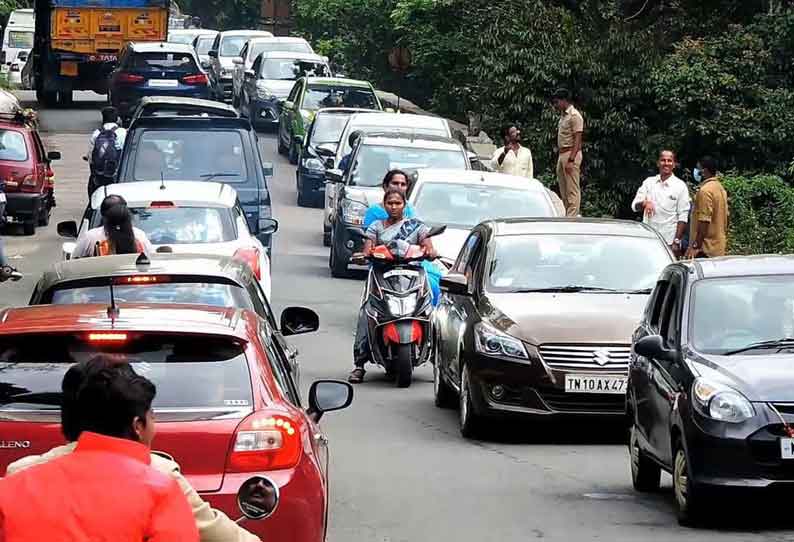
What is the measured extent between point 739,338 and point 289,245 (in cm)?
1829

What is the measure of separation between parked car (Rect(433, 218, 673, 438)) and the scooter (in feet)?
1.88

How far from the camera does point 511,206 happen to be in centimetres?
2055

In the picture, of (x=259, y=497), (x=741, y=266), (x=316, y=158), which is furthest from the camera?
(x=316, y=158)

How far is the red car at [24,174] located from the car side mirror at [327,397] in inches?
817

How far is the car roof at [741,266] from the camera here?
11087mm

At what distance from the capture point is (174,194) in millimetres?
17141

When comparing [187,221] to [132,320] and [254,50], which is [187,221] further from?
[254,50]

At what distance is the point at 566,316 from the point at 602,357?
1.56 ft

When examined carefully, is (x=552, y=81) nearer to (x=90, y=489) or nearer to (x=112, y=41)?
(x=112, y=41)

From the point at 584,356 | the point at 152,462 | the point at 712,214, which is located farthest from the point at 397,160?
the point at 152,462

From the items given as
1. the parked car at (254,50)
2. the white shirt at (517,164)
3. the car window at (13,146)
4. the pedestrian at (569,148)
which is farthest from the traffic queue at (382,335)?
the parked car at (254,50)

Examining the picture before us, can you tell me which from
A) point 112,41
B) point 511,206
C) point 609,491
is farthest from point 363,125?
point 609,491

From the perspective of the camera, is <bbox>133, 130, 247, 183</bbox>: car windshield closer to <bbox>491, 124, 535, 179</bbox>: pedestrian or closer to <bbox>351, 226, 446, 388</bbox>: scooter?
<bbox>491, 124, 535, 179</bbox>: pedestrian

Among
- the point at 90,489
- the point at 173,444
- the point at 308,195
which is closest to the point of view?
the point at 90,489
